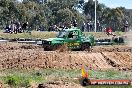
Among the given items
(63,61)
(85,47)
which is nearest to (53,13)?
(85,47)

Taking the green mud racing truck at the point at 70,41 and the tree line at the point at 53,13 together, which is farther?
the tree line at the point at 53,13

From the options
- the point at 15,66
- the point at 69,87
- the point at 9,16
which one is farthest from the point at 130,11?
the point at 69,87

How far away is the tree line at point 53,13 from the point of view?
72875 mm

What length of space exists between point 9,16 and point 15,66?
47.7 meters

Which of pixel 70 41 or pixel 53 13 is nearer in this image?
pixel 70 41

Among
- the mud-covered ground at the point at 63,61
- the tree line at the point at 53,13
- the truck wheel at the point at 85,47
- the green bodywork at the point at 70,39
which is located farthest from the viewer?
the tree line at the point at 53,13

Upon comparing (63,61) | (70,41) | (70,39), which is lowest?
(63,61)

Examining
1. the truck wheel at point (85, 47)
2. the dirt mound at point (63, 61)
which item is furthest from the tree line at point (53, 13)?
the dirt mound at point (63, 61)

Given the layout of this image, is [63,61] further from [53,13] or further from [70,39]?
[53,13]

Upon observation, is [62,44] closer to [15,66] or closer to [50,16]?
[15,66]

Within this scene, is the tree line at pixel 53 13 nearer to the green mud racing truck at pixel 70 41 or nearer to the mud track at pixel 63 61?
the green mud racing truck at pixel 70 41

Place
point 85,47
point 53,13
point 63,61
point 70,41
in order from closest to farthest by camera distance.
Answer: point 63,61, point 70,41, point 85,47, point 53,13

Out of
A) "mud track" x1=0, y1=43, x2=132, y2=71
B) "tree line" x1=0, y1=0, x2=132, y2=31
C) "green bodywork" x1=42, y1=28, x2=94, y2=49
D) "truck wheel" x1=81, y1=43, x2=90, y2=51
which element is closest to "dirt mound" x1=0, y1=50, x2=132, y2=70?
"mud track" x1=0, y1=43, x2=132, y2=71

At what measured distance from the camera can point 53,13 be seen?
9431 centimetres
